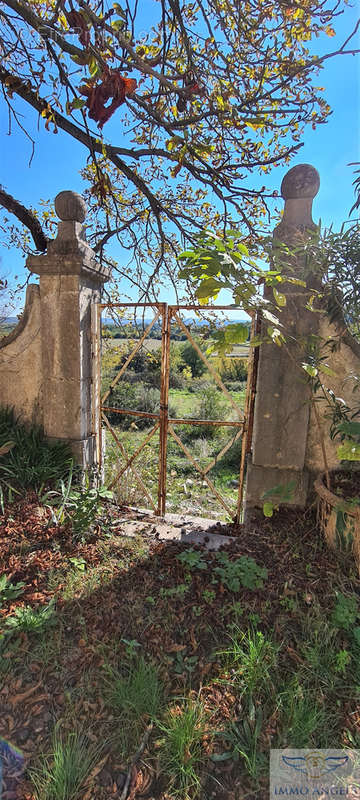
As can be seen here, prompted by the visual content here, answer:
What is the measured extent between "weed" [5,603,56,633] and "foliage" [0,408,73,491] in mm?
1305

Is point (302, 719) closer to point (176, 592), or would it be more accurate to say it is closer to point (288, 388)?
point (176, 592)

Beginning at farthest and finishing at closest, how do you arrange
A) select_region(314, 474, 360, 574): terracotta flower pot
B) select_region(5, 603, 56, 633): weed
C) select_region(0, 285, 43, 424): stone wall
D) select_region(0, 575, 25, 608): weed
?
select_region(0, 285, 43, 424): stone wall, select_region(314, 474, 360, 574): terracotta flower pot, select_region(0, 575, 25, 608): weed, select_region(5, 603, 56, 633): weed

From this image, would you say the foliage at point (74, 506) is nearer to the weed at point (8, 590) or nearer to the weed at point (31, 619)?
the weed at point (8, 590)

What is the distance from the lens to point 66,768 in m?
1.23

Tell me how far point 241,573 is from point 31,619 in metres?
1.18

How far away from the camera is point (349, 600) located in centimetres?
193

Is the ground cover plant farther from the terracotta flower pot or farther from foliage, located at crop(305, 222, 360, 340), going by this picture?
foliage, located at crop(305, 222, 360, 340)

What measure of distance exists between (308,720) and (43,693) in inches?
43.4

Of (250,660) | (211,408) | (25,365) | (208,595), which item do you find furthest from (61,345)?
(211,408)

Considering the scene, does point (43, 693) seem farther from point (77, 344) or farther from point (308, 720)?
point (77, 344)

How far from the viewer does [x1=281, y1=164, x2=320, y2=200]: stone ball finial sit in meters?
2.59

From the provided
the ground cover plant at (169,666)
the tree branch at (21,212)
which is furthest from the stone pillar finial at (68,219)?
the ground cover plant at (169,666)

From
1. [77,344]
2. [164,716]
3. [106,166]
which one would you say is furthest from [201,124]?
[164,716]

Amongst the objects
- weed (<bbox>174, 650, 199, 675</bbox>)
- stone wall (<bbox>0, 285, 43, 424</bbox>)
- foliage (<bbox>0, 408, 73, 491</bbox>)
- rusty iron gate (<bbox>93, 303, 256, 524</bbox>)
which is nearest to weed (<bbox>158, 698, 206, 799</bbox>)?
weed (<bbox>174, 650, 199, 675</bbox>)
